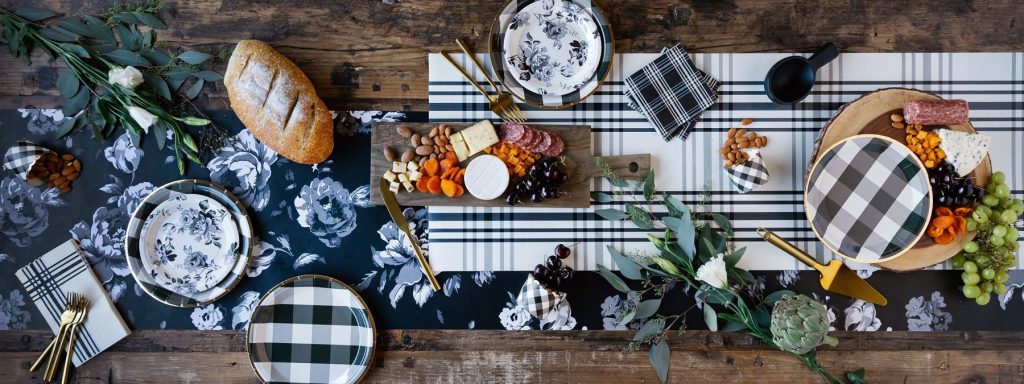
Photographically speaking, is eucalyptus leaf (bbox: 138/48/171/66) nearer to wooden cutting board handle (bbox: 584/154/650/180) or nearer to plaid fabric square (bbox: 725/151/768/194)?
wooden cutting board handle (bbox: 584/154/650/180)

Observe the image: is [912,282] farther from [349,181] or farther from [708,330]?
[349,181]

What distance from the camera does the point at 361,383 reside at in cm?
159

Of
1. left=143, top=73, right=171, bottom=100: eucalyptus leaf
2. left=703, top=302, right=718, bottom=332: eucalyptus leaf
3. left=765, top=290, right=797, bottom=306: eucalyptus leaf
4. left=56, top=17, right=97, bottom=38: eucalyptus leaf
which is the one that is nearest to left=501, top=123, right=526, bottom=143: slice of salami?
left=703, top=302, right=718, bottom=332: eucalyptus leaf

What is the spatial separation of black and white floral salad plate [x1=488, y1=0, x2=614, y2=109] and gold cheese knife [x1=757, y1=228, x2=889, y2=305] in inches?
Answer: 27.7

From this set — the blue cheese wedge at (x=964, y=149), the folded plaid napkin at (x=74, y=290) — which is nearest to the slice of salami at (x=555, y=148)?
the blue cheese wedge at (x=964, y=149)

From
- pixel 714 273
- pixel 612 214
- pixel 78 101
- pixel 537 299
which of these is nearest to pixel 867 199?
pixel 714 273

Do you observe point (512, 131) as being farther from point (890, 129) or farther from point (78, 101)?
point (78, 101)

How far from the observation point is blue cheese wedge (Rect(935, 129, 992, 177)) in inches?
56.2

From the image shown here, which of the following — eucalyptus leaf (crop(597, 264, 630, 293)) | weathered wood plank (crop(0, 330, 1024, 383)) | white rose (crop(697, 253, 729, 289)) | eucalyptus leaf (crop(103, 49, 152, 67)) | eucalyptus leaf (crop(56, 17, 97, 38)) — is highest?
eucalyptus leaf (crop(56, 17, 97, 38))

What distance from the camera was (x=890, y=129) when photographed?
1.48 m

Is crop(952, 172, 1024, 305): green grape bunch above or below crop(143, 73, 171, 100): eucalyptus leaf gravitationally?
below

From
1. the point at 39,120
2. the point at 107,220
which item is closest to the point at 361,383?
the point at 107,220

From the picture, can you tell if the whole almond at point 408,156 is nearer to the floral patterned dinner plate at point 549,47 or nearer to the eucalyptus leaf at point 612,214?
the floral patterned dinner plate at point 549,47

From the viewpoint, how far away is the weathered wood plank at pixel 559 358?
1576 mm
